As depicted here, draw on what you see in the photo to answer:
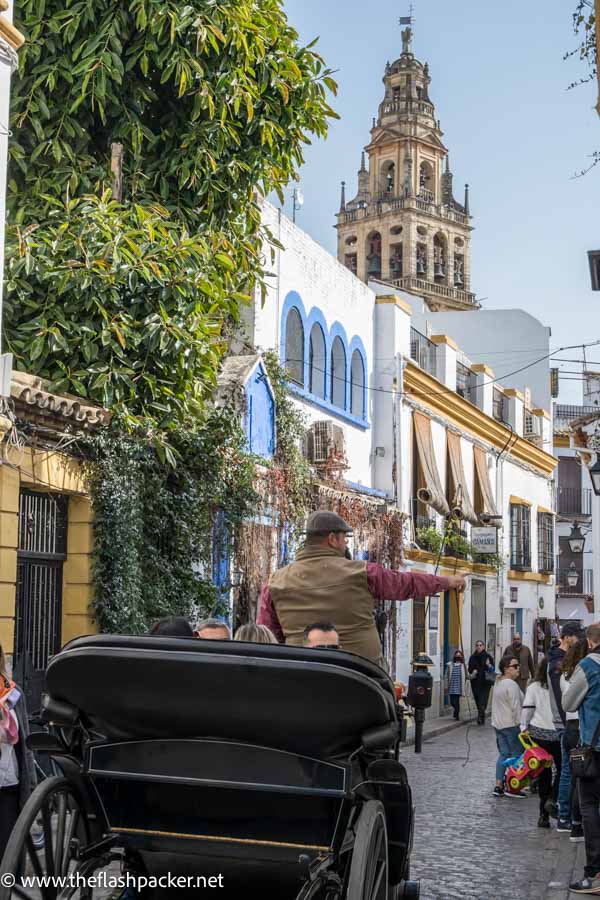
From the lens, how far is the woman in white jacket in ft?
39.5

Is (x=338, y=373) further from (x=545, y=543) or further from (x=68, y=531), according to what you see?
(x=545, y=543)

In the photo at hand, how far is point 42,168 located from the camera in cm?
1460

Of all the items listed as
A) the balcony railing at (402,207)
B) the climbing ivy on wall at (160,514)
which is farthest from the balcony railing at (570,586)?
the climbing ivy on wall at (160,514)

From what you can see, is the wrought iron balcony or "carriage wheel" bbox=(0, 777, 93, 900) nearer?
"carriage wheel" bbox=(0, 777, 93, 900)

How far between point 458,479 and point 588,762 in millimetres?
21774

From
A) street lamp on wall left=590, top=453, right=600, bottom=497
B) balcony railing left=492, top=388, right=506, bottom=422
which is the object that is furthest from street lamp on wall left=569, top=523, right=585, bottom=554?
street lamp on wall left=590, top=453, right=600, bottom=497

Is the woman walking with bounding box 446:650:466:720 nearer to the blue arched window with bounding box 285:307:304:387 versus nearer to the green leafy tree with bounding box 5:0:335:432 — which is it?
the blue arched window with bounding box 285:307:304:387

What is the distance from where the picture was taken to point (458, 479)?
30.3 meters

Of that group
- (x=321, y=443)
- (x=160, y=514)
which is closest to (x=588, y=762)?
(x=160, y=514)

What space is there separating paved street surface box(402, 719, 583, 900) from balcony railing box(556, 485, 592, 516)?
35.0 metres

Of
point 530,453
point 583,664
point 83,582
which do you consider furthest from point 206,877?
point 530,453

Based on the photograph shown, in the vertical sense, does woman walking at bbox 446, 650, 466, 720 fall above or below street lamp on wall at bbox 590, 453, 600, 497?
below

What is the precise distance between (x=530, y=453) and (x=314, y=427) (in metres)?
18.5

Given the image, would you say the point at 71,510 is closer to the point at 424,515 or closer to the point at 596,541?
the point at 596,541
